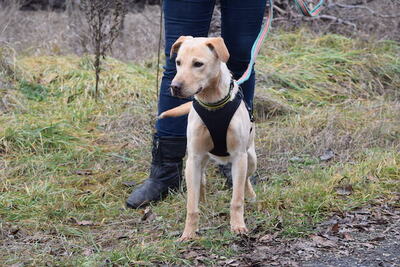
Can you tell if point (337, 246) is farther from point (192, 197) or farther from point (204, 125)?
point (204, 125)

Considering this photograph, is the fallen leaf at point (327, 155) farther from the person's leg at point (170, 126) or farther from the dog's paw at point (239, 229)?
the dog's paw at point (239, 229)

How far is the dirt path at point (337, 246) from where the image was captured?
2941mm

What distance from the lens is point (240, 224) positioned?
11.1ft

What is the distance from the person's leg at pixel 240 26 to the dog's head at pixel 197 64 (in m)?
0.62

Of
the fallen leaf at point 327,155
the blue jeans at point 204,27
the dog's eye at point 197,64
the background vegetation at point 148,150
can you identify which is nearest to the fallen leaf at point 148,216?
the background vegetation at point 148,150

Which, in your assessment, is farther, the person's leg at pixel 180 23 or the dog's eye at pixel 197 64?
the person's leg at pixel 180 23

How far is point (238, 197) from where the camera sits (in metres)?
3.37

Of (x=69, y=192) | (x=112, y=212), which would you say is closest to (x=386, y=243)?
(x=112, y=212)

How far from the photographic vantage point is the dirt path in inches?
116

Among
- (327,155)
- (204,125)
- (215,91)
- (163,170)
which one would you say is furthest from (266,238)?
(327,155)

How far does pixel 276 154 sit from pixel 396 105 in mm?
1796

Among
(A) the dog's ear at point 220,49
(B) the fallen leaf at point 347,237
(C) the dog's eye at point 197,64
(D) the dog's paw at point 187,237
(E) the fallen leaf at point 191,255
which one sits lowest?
(D) the dog's paw at point 187,237

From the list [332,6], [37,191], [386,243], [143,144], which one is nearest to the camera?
[386,243]

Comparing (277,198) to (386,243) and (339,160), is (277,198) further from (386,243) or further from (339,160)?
(339,160)
